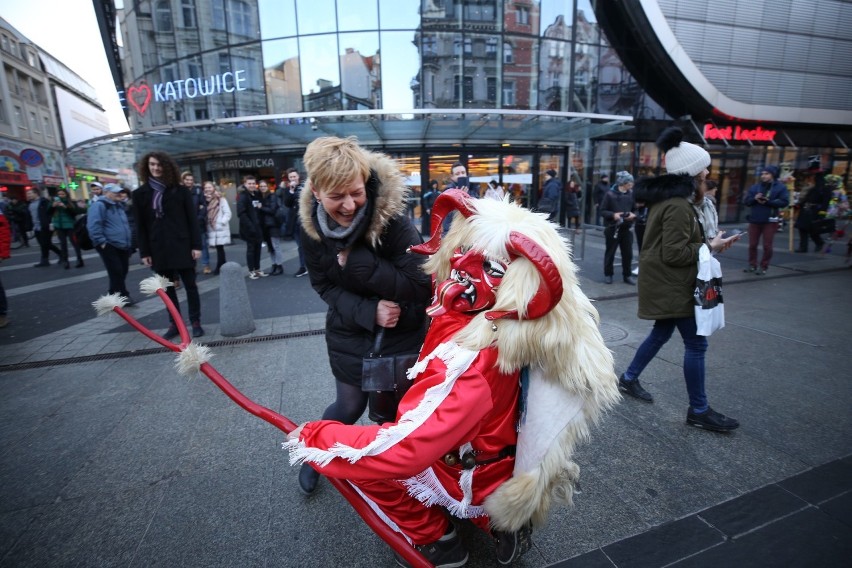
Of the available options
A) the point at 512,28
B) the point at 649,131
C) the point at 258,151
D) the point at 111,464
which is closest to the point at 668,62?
the point at 649,131

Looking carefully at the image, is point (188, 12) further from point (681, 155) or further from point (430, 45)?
point (681, 155)

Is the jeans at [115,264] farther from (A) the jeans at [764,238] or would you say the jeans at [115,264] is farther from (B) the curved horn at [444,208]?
(A) the jeans at [764,238]

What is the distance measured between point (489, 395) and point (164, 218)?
4646 millimetres

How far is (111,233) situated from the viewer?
18.7 feet

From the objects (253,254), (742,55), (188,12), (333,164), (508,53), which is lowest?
(253,254)

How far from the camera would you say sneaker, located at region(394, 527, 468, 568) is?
1.76 meters

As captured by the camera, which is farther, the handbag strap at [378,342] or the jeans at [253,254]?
the jeans at [253,254]

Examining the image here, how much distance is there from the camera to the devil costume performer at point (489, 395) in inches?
49.9

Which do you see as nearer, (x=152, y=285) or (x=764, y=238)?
(x=152, y=285)

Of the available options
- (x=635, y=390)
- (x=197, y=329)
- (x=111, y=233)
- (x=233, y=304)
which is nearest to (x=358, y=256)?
(x=635, y=390)

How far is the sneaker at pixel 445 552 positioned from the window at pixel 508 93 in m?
13.8

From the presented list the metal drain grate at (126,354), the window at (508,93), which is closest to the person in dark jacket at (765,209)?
the window at (508,93)

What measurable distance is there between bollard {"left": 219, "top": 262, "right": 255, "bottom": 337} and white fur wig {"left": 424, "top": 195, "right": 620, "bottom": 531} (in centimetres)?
416

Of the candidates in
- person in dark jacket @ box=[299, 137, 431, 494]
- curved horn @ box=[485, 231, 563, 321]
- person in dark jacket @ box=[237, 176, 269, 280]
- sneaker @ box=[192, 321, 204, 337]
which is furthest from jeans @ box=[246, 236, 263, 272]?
curved horn @ box=[485, 231, 563, 321]
